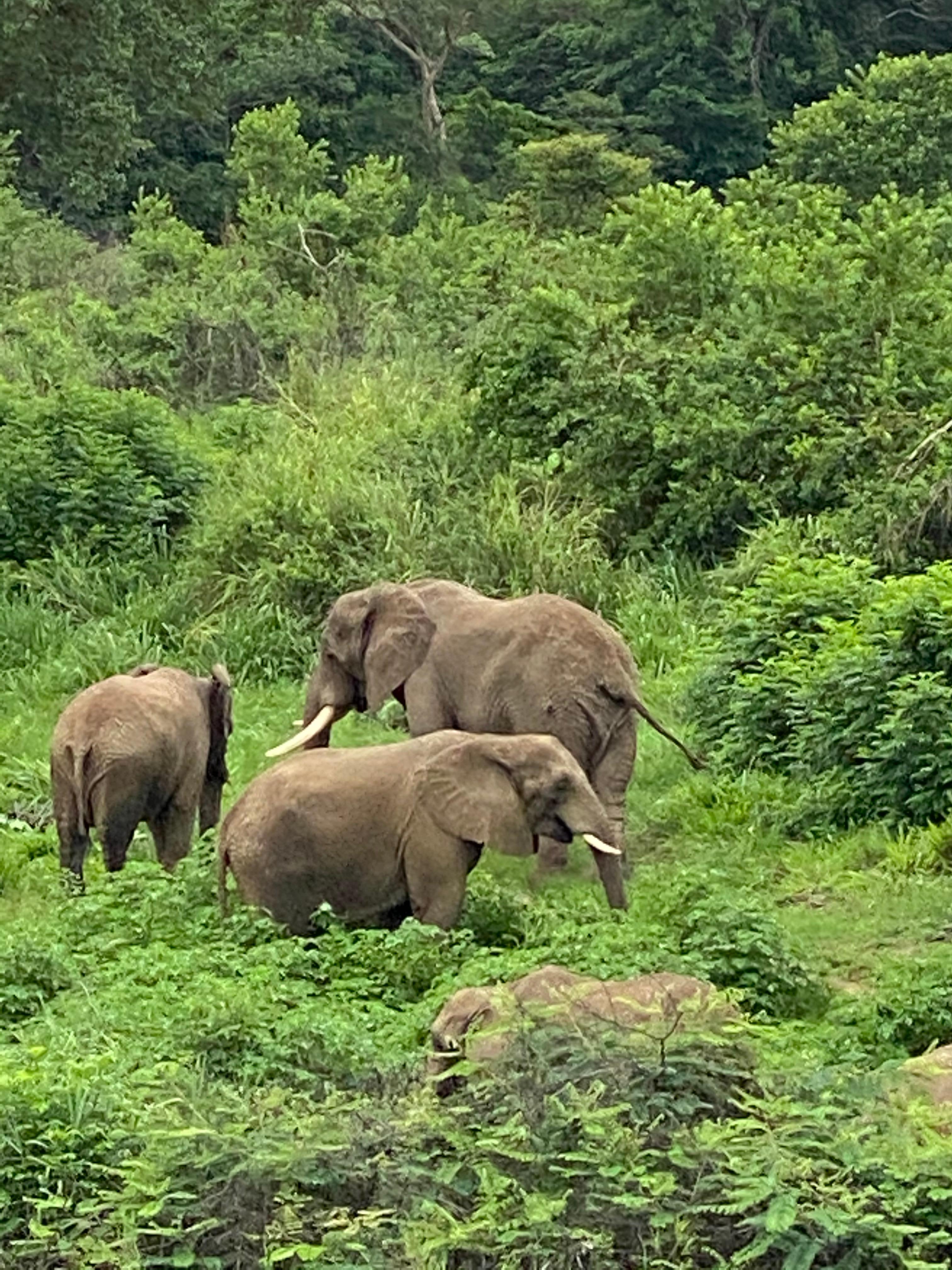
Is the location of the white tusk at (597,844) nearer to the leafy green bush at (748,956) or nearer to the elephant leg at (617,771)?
the leafy green bush at (748,956)

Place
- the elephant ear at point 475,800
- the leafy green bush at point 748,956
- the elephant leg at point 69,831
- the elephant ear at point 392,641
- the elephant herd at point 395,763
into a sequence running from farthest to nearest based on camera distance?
the elephant ear at point 392,641 < the elephant leg at point 69,831 < the elephant herd at point 395,763 < the elephant ear at point 475,800 < the leafy green bush at point 748,956

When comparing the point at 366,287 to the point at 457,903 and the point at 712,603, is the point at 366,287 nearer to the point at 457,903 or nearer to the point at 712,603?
the point at 712,603

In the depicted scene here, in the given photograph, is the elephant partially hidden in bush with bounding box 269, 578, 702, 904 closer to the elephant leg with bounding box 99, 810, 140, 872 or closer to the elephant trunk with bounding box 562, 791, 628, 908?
the elephant leg with bounding box 99, 810, 140, 872

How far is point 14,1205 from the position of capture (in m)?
5.39

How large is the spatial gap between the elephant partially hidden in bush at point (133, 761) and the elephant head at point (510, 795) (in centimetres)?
161

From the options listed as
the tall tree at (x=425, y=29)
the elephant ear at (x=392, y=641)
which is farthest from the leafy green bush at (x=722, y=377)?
the tall tree at (x=425, y=29)

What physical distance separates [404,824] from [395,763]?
0.84ft

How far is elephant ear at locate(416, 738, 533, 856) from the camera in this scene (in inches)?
296

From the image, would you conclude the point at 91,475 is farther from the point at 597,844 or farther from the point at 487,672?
the point at 597,844

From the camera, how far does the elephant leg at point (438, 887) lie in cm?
761

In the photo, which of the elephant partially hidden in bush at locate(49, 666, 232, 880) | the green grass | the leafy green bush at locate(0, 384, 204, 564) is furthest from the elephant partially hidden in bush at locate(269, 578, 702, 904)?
the leafy green bush at locate(0, 384, 204, 564)

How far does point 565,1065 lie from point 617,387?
9097 millimetres

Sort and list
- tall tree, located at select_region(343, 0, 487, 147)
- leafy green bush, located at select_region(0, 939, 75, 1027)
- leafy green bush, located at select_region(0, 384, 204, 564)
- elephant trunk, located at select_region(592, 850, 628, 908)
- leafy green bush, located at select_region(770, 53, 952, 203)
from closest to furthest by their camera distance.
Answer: leafy green bush, located at select_region(0, 939, 75, 1027)
elephant trunk, located at select_region(592, 850, 628, 908)
leafy green bush, located at select_region(0, 384, 204, 564)
leafy green bush, located at select_region(770, 53, 952, 203)
tall tree, located at select_region(343, 0, 487, 147)

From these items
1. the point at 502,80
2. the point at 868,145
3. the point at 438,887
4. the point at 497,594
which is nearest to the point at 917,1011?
the point at 438,887
